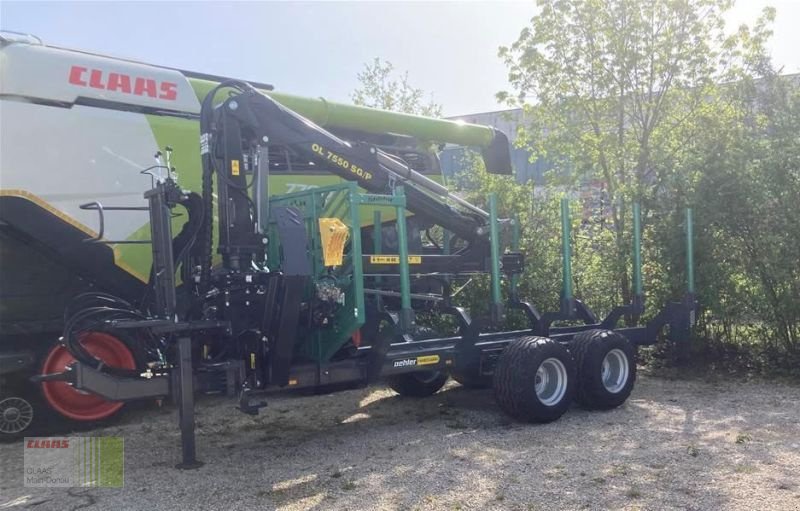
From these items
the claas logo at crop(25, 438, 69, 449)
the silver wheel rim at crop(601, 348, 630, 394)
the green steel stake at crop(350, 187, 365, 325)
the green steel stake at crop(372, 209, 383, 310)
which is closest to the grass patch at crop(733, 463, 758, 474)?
the silver wheel rim at crop(601, 348, 630, 394)

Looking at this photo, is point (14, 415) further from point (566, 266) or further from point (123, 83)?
point (566, 266)

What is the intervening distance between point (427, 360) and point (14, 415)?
3698mm

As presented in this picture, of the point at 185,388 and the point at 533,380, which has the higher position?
the point at 185,388

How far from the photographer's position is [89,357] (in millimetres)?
5109

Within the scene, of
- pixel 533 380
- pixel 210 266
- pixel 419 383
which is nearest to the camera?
pixel 210 266

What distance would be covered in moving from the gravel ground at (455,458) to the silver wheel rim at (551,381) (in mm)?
274

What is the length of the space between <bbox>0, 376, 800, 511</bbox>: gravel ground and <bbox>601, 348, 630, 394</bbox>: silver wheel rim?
27 centimetres

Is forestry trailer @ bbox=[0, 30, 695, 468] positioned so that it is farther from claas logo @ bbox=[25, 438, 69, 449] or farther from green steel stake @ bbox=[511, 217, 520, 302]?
green steel stake @ bbox=[511, 217, 520, 302]

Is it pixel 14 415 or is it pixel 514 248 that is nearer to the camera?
pixel 14 415

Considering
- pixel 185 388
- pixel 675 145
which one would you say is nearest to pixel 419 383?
pixel 185 388

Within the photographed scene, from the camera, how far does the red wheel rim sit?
645 centimetres

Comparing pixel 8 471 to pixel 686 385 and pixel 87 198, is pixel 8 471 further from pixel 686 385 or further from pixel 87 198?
pixel 686 385

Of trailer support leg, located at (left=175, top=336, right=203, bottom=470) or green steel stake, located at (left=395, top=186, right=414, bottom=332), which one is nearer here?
trailer support leg, located at (left=175, top=336, right=203, bottom=470)

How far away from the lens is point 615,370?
7.45m
